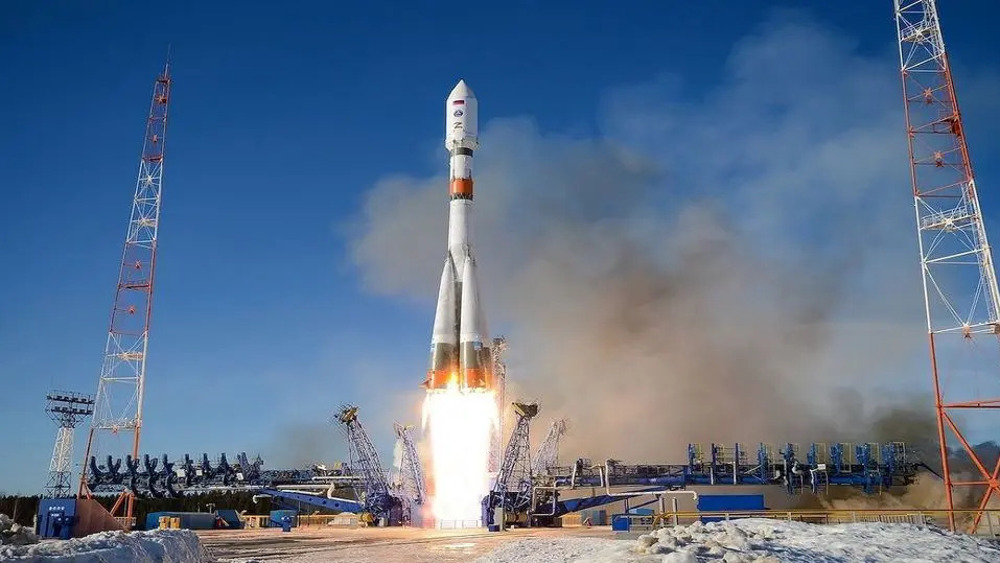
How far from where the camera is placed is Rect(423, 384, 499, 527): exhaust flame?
6619 cm

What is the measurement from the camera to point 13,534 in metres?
27.4

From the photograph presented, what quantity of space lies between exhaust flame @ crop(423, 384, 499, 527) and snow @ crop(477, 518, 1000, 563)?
34600mm

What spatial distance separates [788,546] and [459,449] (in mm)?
44145

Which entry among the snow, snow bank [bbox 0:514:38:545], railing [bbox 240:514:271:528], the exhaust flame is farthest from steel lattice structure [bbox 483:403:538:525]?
snow bank [bbox 0:514:38:545]

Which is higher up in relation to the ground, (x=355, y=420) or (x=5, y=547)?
(x=355, y=420)

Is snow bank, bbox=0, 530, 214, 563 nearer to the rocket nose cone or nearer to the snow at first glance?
the snow

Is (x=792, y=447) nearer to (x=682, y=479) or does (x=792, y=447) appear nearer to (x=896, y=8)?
(x=682, y=479)

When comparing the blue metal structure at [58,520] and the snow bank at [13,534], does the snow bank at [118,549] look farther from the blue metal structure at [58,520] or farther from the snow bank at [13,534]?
the blue metal structure at [58,520]

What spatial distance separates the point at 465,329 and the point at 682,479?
35.9 m

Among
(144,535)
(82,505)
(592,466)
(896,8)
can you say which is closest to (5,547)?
(144,535)

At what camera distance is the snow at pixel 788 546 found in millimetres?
21656

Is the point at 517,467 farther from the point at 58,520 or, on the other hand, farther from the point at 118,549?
the point at 118,549

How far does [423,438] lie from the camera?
66938 millimetres

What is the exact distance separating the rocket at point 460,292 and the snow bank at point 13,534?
3972cm
